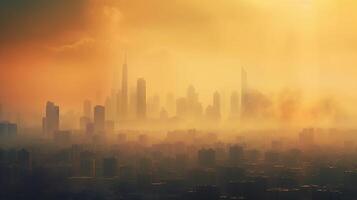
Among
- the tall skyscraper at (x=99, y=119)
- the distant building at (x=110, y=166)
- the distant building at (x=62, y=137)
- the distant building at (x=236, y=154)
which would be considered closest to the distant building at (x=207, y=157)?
the distant building at (x=236, y=154)

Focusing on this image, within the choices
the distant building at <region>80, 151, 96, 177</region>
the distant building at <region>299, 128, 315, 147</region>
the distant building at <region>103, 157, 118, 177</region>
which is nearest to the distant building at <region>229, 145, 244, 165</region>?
the distant building at <region>299, 128, 315, 147</region>

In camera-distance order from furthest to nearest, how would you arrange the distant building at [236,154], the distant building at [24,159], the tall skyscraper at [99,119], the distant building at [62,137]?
the distant building at [236,154] → the tall skyscraper at [99,119] → the distant building at [62,137] → the distant building at [24,159]

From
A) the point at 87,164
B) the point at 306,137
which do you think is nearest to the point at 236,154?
the point at 306,137

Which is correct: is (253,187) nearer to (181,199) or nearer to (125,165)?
(181,199)

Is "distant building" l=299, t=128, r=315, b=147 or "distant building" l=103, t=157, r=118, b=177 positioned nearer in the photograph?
"distant building" l=103, t=157, r=118, b=177

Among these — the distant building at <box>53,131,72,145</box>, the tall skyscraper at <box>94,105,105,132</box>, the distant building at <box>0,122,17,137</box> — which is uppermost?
the tall skyscraper at <box>94,105,105,132</box>

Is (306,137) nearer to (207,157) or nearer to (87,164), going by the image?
(207,157)

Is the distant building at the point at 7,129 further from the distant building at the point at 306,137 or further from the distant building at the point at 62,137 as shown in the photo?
the distant building at the point at 306,137

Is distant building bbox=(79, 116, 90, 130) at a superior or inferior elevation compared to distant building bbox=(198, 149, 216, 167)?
superior

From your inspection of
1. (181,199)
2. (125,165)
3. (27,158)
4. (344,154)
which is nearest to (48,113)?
(27,158)

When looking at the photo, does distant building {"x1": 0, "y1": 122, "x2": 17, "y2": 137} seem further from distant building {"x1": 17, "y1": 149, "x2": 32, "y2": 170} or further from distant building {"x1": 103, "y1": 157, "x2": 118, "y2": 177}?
distant building {"x1": 103, "y1": 157, "x2": 118, "y2": 177}

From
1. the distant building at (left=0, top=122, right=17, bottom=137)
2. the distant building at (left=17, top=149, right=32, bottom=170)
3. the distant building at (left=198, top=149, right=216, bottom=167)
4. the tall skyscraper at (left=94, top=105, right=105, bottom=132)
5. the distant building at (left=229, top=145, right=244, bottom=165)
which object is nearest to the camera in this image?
the distant building at (left=17, top=149, right=32, bottom=170)
